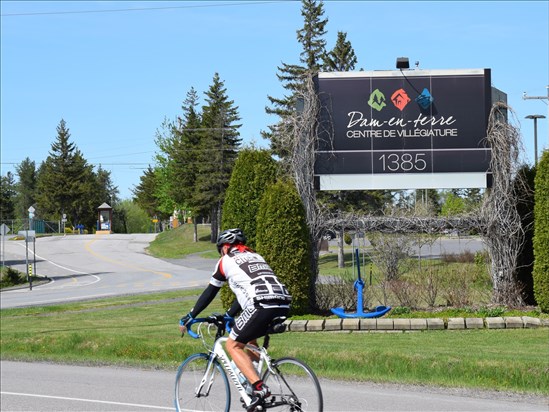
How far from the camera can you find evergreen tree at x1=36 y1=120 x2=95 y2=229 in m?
111

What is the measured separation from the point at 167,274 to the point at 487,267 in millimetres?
33139

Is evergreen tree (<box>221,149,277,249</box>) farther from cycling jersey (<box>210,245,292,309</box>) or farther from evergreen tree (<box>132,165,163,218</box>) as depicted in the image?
evergreen tree (<box>132,165,163,218</box>)

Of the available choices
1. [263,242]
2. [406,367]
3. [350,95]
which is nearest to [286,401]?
[406,367]

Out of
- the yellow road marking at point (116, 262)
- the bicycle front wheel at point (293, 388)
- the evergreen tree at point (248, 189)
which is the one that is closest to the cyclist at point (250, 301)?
the bicycle front wheel at point (293, 388)

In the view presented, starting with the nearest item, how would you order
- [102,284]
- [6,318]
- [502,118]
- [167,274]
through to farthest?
[502,118] < [6,318] < [102,284] < [167,274]

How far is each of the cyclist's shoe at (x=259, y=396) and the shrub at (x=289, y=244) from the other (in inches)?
427

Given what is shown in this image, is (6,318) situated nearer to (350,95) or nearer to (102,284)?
(350,95)

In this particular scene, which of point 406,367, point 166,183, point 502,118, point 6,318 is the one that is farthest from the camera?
point 166,183

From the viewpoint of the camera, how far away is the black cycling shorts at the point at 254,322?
288 inches

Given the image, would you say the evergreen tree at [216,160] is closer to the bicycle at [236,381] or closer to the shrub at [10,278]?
the shrub at [10,278]

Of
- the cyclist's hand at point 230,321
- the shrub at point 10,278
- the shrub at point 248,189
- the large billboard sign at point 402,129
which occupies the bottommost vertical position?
the shrub at point 10,278

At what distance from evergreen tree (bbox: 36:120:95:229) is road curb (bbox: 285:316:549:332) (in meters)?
97.1

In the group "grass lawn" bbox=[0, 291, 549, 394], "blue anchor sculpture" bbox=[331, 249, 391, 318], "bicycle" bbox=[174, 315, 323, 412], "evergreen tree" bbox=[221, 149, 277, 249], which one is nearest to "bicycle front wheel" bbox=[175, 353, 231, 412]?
"bicycle" bbox=[174, 315, 323, 412]

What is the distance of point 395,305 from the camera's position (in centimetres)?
1939
